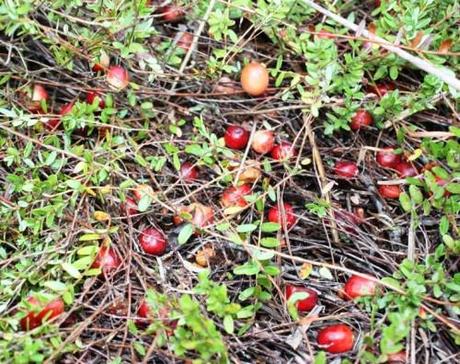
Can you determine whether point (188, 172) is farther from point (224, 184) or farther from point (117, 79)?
point (117, 79)

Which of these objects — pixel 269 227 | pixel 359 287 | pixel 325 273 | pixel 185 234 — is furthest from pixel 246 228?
pixel 359 287

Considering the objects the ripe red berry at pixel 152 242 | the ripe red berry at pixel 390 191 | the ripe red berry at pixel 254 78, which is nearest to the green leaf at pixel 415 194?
the ripe red berry at pixel 390 191

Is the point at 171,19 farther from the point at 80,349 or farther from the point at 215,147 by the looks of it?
the point at 80,349

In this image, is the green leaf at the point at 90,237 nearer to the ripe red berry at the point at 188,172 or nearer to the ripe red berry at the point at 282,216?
the ripe red berry at the point at 188,172

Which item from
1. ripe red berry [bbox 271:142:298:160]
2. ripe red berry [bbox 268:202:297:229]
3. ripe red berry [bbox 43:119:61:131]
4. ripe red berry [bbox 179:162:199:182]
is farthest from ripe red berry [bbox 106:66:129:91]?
ripe red berry [bbox 268:202:297:229]

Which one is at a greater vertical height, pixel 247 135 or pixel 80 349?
pixel 247 135

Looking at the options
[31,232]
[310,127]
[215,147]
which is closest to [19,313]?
[31,232]

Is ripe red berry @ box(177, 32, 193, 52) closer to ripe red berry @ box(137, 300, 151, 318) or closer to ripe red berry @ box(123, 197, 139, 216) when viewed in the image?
ripe red berry @ box(123, 197, 139, 216)
